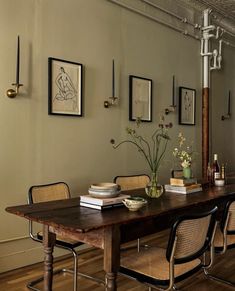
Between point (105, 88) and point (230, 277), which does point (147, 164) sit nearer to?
point (105, 88)

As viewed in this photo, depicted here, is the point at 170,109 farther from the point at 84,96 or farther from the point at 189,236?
the point at 189,236

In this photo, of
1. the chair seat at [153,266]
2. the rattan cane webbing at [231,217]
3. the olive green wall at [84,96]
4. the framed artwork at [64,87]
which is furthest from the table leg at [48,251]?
the framed artwork at [64,87]

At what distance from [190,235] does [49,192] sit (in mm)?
1318

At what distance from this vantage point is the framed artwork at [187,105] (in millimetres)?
4902

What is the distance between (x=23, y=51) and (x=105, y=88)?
106 cm

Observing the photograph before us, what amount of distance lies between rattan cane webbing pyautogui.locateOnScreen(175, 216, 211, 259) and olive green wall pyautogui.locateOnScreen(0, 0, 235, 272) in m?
1.71

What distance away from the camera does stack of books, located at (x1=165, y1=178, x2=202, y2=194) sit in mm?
2834

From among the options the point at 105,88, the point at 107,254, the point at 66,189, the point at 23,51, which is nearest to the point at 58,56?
the point at 23,51

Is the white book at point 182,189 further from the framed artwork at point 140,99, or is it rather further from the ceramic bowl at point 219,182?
the framed artwork at point 140,99

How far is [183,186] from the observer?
285 cm

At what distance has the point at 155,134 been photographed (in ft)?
14.7

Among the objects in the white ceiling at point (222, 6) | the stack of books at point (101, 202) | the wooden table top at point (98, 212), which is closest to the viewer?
the wooden table top at point (98, 212)

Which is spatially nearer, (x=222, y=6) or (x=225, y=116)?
(x=222, y=6)

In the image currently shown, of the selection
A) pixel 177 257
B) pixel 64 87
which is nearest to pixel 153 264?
pixel 177 257
